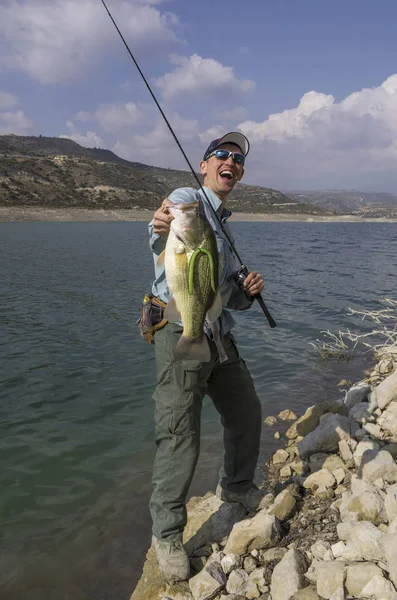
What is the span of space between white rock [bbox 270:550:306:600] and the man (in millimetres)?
800

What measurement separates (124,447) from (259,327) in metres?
7.64

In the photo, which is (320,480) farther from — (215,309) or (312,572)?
(215,309)

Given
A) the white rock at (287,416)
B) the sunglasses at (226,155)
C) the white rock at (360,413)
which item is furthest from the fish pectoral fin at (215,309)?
the white rock at (287,416)

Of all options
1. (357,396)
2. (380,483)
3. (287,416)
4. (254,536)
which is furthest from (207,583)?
(287,416)

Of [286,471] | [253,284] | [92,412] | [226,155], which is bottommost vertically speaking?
[92,412]

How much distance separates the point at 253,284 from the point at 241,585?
7.69ft

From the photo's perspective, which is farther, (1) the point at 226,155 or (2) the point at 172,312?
(1) the point at 226,155

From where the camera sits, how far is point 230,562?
3.87 m

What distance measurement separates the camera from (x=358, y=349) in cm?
1212

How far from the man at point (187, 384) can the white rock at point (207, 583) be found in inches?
5.5

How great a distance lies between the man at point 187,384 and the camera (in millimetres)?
3674

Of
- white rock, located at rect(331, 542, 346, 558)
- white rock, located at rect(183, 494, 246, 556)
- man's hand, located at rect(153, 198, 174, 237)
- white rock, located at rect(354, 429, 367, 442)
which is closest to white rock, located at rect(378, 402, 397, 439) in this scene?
white rock, located at rect(354, 429, 367, 442)

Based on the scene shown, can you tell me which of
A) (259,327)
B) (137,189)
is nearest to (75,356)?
(259,327)

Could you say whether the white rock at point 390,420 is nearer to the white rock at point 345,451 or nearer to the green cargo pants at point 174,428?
the white rock at point 345,451
